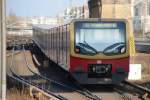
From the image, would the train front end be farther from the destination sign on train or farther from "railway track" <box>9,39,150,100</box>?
"railway track" <box>9,39,150,100</box>

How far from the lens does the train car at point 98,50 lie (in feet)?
64.8

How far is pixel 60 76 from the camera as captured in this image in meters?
26.9

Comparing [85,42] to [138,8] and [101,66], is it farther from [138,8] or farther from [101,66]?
[138,8]

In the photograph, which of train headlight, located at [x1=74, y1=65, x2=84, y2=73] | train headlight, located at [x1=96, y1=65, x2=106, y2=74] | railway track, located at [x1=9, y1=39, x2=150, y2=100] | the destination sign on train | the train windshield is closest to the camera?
railway track, located at [x1=9, y1=39, x2=150, y2=100]

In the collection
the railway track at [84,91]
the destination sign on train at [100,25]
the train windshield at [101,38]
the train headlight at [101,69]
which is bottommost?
the railway track at [84,91]

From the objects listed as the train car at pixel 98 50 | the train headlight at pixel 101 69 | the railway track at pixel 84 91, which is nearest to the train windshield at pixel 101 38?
the train car at pixel 98 50

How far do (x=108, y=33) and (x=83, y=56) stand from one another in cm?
131

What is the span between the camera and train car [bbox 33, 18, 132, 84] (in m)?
19.8

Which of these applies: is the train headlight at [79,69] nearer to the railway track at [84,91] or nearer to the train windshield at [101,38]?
the train windshield at [101,38]

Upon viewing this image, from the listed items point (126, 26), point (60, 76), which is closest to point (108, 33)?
point (126, 26)

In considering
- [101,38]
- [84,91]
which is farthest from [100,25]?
[84,91]

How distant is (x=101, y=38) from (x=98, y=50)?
18.5 inches

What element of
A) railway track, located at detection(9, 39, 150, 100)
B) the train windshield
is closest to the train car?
the train windshield

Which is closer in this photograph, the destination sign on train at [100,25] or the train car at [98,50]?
the train car at [98,50]
